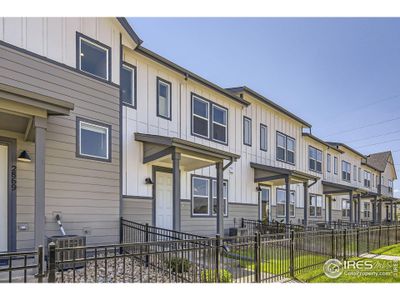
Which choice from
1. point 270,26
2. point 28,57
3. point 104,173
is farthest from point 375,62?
point 28,57

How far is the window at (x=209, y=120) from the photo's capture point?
1102cm

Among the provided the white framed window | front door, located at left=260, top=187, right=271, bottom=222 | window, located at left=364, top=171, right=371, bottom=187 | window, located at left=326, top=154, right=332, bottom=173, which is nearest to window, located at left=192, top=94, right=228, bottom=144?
front door, located at left=260, top=187, right=271, bottom=222

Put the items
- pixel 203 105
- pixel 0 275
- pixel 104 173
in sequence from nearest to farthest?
pixel 0 275
pixel 104 173
pixel 203 105

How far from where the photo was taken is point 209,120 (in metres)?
11.6

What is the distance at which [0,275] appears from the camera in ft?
18.2

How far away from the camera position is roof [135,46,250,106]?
356 inches

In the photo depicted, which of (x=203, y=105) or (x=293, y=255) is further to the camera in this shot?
(x=203, y=105)

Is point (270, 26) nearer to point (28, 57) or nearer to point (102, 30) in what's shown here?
point (102, 30)

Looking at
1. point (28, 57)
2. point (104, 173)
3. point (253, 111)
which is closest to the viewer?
point (28, 57)

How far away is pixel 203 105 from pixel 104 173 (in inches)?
186

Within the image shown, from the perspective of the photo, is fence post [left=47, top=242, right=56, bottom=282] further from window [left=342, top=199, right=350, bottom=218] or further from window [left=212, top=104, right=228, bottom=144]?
window [left=342, top=199, right=350, bottom=218]

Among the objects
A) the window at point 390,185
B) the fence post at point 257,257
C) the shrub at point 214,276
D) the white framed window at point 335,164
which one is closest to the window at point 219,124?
the fence post at point 257,257

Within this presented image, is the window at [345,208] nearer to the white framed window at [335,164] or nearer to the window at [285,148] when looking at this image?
the white framed window at [335,164]

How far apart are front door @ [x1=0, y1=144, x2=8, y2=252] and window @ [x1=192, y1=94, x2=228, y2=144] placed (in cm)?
557
